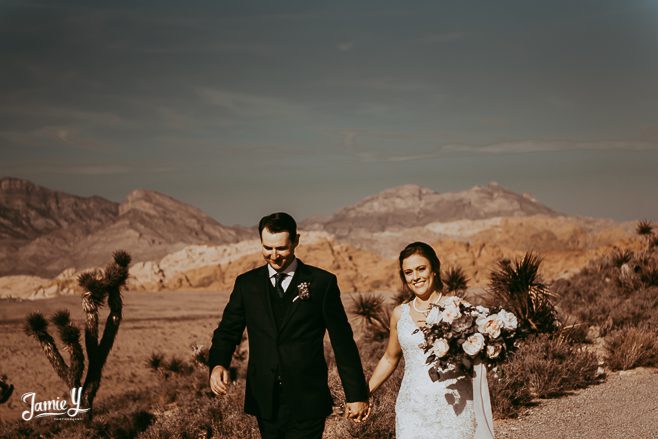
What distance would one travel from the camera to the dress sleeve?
4.29 m

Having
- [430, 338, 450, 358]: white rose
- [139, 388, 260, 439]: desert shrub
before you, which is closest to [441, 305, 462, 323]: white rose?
[430, 338, 450, 358]: white rose

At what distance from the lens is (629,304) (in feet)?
47.4

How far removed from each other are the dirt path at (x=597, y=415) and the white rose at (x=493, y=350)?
3963 mm

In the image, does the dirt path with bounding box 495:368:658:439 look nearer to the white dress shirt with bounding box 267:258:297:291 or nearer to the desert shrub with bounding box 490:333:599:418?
the desert shrub with bounding box 490:333:599:418

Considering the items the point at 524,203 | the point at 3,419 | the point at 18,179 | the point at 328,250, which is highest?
the point at 18,179

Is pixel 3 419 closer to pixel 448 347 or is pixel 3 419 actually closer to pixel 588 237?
pixel 448 347

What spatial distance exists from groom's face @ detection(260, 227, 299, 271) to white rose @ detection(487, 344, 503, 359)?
139cm

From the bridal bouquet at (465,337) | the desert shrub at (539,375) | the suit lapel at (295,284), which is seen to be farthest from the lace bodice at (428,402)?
the desert shrub at (539,375)

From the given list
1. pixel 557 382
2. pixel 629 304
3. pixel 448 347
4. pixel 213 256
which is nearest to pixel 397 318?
pixel 448 347

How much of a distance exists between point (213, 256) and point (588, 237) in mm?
27218

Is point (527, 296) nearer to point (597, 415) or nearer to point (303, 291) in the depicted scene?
point (597, 415)

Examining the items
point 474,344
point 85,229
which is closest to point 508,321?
point 474,344

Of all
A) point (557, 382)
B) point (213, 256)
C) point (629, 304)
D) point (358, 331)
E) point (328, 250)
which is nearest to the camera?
point (557, 382)

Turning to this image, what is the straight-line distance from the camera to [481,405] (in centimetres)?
431
